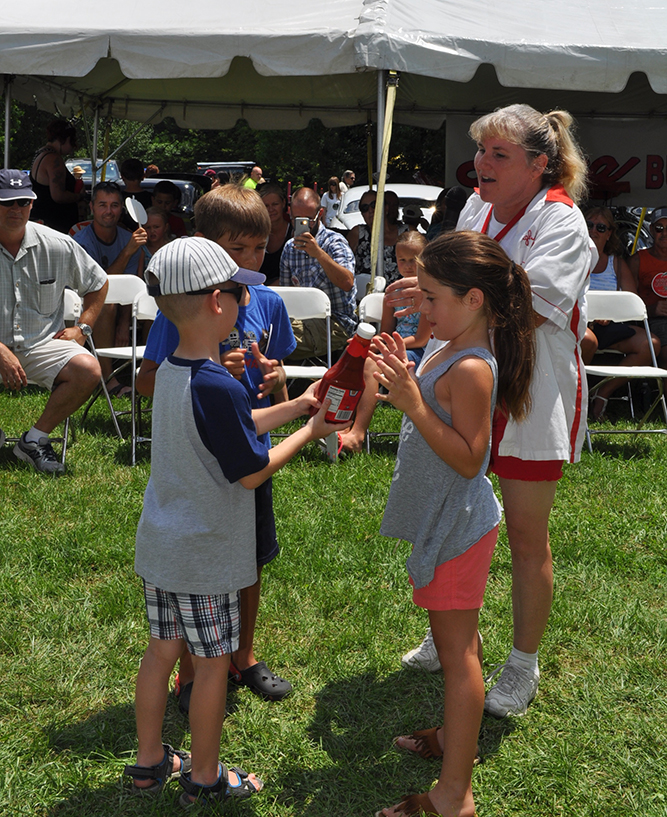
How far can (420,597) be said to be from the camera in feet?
7.24

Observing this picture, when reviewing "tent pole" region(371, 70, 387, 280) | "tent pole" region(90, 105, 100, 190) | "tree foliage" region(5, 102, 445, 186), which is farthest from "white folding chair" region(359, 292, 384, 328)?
"tree foliage" region(5, 102, 445, 186)

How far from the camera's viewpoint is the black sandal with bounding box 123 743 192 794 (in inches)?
89.6

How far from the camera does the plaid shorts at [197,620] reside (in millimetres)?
2160

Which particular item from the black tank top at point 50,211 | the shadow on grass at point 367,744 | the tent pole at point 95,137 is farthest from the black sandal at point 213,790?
the tent pole at point 95,137

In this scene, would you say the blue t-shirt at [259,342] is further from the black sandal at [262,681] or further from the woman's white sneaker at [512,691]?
the woman's white sneaker at [512,691]

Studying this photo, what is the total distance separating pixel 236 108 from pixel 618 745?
10556mm

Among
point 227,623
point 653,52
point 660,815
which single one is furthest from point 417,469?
point 653,52

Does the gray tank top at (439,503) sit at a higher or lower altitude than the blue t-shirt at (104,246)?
lower

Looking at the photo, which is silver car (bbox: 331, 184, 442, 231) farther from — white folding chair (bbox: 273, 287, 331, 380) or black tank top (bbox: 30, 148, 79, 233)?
white folding chair (bbox: 273, 287, 331, 380)

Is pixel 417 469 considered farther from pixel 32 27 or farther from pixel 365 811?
pixel 32 27

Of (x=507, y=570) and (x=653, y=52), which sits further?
(x=653, y=52)

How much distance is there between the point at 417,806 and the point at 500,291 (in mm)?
1381

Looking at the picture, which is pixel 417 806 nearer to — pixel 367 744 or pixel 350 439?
pixel 367 744

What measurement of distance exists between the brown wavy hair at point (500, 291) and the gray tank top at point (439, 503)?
4.5 inches
